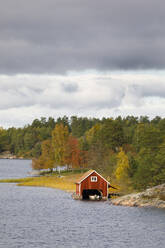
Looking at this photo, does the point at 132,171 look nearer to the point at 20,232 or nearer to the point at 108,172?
the point at 108,172

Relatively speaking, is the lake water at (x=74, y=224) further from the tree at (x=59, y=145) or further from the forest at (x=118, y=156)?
the tree at (x=59, y=145)

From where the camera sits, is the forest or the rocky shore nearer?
Result: the rocky shore

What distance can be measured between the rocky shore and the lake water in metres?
2.50

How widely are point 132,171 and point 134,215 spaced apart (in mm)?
22793

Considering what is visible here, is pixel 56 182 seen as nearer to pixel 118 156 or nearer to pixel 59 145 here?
pixel 118 156

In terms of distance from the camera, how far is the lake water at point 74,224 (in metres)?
58.6

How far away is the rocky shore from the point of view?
87.5m

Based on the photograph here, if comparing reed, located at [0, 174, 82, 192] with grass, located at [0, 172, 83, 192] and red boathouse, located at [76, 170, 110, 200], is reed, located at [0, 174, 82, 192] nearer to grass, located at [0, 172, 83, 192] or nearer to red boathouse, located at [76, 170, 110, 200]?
grass, located at [0, 172, 83, 192]

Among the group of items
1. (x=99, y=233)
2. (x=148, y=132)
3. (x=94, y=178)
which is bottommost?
(x=99, y=233)

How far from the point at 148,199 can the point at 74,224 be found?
2178 centimetres

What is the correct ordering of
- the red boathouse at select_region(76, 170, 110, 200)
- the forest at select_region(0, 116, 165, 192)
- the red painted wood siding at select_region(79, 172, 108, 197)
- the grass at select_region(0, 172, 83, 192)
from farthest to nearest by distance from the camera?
1. the grass at select_region(0, 172, 83, 192)
2. the red painted wood siding at select_region(79, 172, 108, 197)
3. the red boathouse at select_region(76, 170, 110, 200)
4. the forest at select_region(0, 116, 165, 192)

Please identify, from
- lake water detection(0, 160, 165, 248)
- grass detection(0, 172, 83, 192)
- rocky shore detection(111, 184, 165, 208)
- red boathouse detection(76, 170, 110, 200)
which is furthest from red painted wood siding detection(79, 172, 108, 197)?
grass detection(0, 172, 83, 192)

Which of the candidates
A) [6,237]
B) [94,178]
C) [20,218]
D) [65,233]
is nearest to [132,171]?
[94,178]

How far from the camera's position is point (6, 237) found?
6047cm
